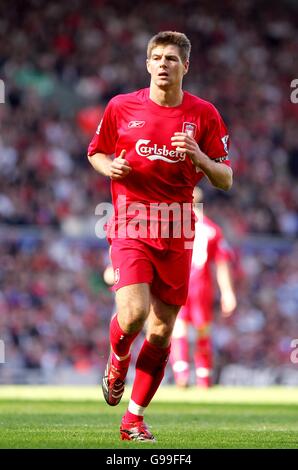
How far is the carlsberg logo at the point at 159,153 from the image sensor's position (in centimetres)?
765

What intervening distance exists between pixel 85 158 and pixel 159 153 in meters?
15.4

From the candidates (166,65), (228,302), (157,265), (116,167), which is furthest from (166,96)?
(228,302)

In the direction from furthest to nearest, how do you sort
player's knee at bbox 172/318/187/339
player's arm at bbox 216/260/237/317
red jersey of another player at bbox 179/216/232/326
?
red jersey of another player at bbox 179/216/232/326 < player's knee at bbox 172/318/187/339 < player's arm at bbox 216/260/237/317

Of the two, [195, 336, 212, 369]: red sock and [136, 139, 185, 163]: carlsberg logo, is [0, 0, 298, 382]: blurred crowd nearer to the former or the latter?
[195, 336, 212, 369]: red sock

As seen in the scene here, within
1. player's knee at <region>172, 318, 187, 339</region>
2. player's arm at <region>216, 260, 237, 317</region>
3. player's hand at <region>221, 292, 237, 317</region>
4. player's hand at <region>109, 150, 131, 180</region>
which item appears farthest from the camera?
player's knee at <region>172, 318, 187, 339</region>

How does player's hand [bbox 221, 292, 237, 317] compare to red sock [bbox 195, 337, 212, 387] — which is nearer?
player's hand [bbox 221, 292, 237, 317]

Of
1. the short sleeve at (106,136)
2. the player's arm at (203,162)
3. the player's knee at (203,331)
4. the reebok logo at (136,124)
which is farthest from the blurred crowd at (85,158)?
the player's arm at (203,162)

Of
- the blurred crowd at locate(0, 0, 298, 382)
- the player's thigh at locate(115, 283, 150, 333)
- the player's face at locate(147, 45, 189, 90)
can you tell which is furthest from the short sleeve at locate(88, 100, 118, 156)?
the blurred crowd at locate(0, 0, 298, 382)

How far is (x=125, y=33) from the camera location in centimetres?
2570

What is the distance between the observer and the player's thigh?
740cm

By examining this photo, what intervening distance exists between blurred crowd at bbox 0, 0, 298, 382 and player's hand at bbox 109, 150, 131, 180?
39.4ft

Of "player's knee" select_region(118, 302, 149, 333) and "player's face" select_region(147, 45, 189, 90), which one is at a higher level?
"player's face" select_region(147, 45, 189, 90)

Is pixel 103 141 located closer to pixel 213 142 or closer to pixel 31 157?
pixel 213 142

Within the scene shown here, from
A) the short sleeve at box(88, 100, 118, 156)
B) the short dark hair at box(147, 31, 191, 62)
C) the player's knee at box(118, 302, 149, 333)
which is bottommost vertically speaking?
the player's knee at box(118, 302, 149, 333)
